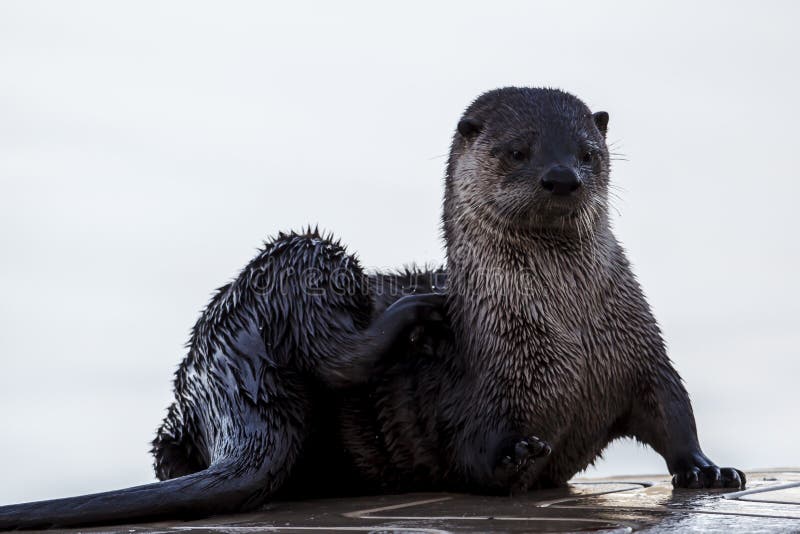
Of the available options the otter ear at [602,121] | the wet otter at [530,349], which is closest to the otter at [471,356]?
the wet otter at [530,349]

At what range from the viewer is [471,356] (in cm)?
312

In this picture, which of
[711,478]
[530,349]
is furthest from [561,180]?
[711,478]

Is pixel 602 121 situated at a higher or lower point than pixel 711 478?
higher

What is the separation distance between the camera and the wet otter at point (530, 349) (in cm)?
299

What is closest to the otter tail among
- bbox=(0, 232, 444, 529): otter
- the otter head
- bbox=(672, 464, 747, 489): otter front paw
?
bbox=(0, 232, 444, 529): otter

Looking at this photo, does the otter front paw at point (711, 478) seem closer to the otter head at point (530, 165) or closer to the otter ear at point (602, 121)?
the otter head at point (530, 165)

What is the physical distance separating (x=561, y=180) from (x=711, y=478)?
88 cm

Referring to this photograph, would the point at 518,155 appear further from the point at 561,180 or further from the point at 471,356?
the point at 471,356

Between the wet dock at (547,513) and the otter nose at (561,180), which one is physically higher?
the otter nose at (561,180)

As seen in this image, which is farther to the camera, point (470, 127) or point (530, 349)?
point (470, 127)

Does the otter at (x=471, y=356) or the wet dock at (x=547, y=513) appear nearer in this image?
the wet dock at (x=547, y=513)

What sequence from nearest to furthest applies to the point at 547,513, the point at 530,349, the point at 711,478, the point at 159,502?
the point at 547,513, the point at 159,502, the point at 711,478, the point at 530,349

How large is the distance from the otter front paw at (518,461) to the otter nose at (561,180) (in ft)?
2.21

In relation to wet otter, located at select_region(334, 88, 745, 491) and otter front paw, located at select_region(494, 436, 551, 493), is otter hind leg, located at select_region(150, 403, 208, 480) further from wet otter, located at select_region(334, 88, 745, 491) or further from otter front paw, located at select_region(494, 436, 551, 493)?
otter front paw, located at select_region(494, 436, 551, 493)
